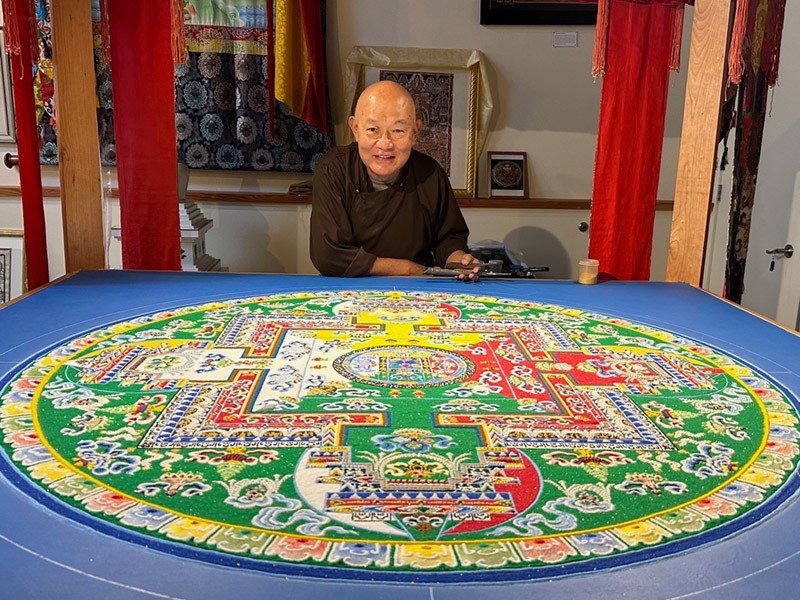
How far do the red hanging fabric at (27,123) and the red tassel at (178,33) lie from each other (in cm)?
38

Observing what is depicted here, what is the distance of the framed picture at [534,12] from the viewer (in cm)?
404

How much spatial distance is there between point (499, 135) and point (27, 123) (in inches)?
109

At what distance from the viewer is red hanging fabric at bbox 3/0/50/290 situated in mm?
1916

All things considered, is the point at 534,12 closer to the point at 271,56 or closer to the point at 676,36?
the point at 271,56

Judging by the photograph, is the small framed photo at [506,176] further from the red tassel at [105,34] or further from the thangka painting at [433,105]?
the red tassel at [105,34]

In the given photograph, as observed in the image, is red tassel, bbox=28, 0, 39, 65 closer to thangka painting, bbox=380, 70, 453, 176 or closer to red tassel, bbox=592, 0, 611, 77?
red tassel, bbox=592, 0, 611, 77

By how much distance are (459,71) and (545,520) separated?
357 cm

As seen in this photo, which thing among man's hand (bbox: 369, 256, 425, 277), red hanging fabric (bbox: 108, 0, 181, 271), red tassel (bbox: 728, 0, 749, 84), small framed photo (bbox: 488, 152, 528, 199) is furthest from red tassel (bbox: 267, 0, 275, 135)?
red tassel (bbox: 728, 0, 749, 84)

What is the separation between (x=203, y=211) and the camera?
4117mm

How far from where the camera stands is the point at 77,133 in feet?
7.48

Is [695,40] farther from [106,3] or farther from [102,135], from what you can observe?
[102,135]

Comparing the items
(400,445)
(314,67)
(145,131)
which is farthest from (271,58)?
(400,445)

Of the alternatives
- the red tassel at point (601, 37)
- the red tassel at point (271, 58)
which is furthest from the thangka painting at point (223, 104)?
the red tassel at point (601, 37)

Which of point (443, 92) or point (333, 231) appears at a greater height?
point (443, 92)
